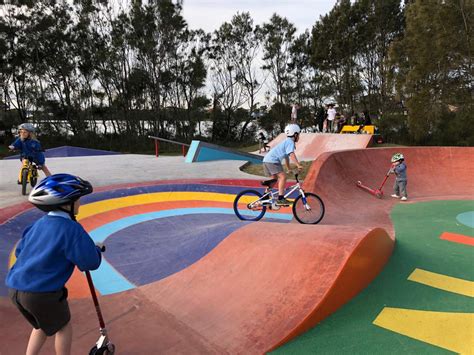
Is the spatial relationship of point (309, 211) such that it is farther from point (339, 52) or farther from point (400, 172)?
point (339, 52)

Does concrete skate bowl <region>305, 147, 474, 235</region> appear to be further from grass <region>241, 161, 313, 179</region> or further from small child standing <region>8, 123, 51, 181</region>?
small child standing <region>8, 123, 51, 181</region>

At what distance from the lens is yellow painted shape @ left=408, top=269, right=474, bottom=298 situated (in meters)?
3.65

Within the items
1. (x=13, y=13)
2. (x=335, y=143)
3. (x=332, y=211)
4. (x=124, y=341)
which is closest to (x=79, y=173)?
(x=332, y=211)

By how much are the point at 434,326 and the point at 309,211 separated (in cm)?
369

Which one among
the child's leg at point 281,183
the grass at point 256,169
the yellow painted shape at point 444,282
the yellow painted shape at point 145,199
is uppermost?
the child's leg at point 281,183

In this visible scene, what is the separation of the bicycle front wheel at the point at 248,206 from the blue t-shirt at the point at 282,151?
874 millimetres

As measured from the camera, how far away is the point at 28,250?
2131 mm

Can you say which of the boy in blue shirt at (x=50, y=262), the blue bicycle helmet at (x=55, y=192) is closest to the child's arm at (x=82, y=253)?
the boy in blue shirt at (x=50, y=262)

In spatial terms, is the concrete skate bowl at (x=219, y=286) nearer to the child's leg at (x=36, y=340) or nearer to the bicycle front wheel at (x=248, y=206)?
the child's leg at (x=36, y=340)

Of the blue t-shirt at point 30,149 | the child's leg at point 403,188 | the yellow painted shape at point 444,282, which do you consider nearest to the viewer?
the yellow painted shape at point 444,282

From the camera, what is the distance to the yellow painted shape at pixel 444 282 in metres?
3.65

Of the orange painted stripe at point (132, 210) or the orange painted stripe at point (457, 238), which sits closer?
the orange painted stripe at point (457, 238)

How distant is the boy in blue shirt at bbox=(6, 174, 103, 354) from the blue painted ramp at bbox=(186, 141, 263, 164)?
42.0 ft

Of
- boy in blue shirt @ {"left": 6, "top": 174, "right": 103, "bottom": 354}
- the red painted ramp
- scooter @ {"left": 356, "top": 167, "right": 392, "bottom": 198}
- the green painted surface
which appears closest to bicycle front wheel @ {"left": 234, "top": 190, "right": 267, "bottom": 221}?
the red painted ramp
